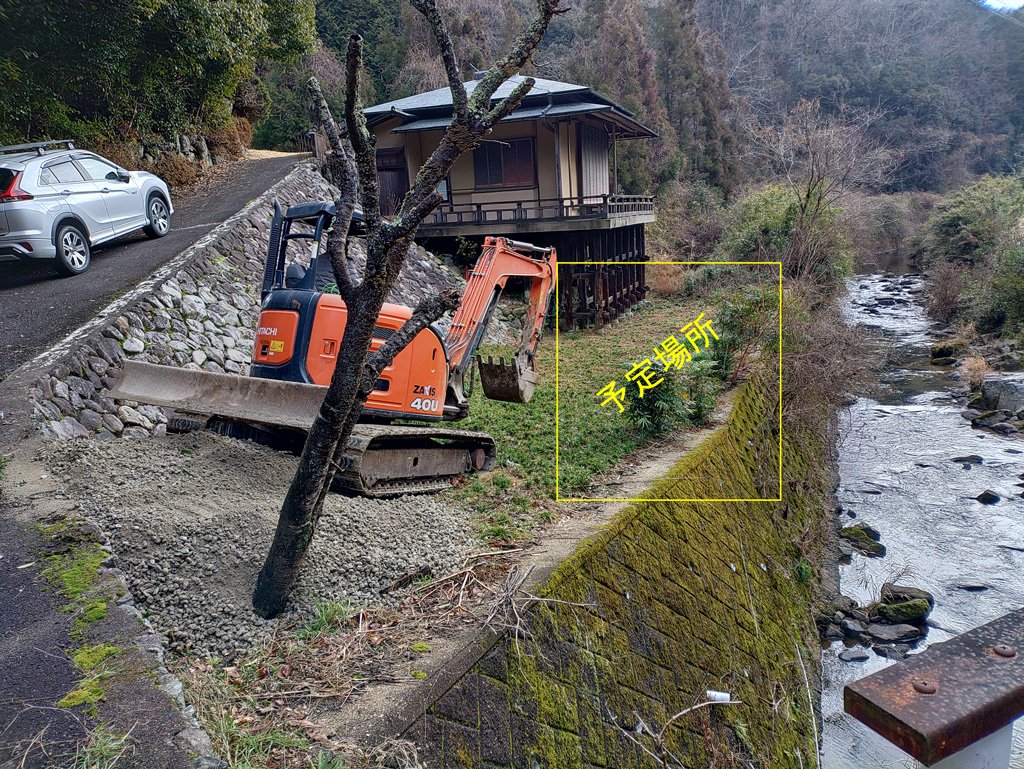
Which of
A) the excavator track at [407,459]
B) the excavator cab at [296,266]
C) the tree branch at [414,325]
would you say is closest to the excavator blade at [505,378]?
the excavator track at [407,459]

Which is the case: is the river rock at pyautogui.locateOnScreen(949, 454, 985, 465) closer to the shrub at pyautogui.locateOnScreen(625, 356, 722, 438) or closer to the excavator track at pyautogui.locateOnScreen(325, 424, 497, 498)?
the shrub at pyautogui.locateOnScreen(625, 356, 722, 438)

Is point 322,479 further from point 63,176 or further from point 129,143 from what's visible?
point 129,143

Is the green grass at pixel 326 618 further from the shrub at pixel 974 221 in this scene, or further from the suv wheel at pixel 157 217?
the shrub at pixel 974 221

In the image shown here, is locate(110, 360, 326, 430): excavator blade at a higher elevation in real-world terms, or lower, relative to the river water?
higher

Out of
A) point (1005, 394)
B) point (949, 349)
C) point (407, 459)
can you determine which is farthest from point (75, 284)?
point (949, 349)

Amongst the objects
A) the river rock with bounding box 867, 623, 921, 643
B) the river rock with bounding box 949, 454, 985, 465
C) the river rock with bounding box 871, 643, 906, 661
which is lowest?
the river rock with bounding box 871, 643, 906, 661

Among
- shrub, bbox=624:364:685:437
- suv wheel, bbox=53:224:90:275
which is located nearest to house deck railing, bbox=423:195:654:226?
shrub, bbox=624:364:685:437

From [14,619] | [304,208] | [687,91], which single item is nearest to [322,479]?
[14,619]

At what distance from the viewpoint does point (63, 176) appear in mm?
9594

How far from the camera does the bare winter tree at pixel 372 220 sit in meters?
3.46

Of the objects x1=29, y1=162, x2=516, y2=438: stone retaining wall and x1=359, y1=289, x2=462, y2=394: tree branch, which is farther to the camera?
x1=29, y1=162, x2=516, y2=438: stone retaining wall

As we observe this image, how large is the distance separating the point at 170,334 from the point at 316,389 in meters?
4.48

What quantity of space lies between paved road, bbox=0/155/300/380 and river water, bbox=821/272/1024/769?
10202 millimetres

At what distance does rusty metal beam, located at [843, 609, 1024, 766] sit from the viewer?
1.39 m
